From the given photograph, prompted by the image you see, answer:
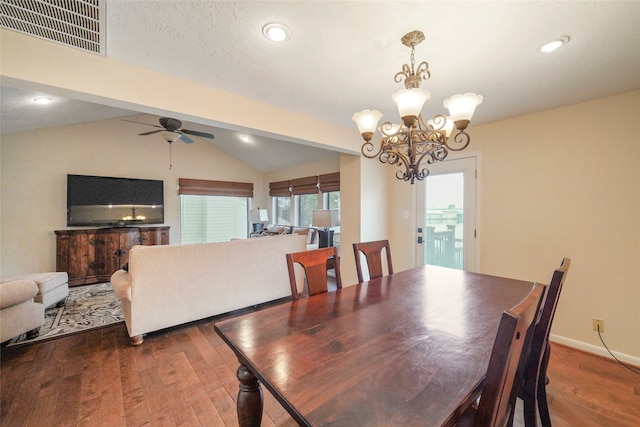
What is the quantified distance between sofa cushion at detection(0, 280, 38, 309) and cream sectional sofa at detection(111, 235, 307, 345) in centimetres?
57

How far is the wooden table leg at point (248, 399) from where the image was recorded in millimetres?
1049

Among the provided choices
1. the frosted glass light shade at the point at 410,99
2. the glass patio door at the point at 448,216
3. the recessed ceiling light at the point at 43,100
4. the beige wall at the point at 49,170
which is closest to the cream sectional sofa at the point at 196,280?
the glass patio door at the point at 448,216

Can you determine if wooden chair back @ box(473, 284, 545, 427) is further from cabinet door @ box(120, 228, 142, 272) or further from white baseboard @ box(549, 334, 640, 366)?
cabinet door @ box(120, 228, 142, 272)

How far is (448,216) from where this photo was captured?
318 centimetres

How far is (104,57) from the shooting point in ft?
5.61

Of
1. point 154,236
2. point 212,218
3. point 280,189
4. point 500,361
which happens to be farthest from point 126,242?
point 500,361

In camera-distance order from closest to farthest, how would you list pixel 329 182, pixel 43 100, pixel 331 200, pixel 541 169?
pixel 541 169
pixel 43 100
pixel 329 182
pixel 331 200

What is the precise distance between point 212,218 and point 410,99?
236 inches

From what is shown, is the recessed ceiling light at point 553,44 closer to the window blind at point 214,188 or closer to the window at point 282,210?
the window at point 282,210

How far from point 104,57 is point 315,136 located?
188 centimetres

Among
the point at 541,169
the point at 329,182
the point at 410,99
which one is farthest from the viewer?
the point at 329,182

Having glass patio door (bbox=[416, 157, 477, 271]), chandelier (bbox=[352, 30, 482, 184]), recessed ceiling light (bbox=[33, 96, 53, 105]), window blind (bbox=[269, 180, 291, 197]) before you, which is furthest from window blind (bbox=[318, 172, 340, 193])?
recessed ceiling light (bbox=[33, 96, 53, 105])

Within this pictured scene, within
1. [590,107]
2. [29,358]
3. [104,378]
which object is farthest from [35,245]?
[590,107]

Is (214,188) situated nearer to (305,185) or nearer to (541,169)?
(305,185)
